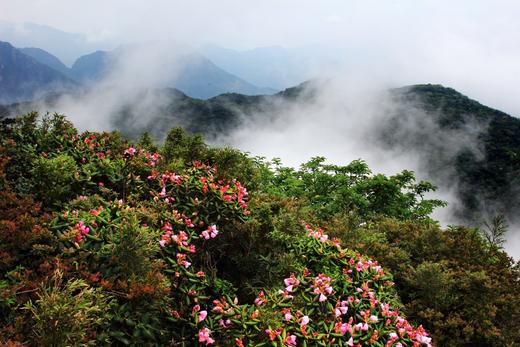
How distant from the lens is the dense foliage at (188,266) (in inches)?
114

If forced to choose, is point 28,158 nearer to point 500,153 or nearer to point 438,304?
point 438,304

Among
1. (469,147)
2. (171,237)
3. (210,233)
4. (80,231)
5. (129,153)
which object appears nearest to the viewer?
(80,231)

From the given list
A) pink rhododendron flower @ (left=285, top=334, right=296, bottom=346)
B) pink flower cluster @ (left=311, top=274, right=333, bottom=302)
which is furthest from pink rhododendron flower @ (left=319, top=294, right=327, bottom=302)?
pink rhododendron flower @ (left=285, top=334, right=296, bottom=346)

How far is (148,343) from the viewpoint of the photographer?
9.56ft

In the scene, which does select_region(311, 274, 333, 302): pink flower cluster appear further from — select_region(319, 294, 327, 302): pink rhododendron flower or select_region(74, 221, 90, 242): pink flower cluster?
select_region(74, 221, 90, 242): pink flower cluster

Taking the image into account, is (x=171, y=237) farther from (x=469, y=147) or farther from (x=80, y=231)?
(x=469, y=147)

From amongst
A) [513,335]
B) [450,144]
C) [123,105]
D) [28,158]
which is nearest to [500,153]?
[450,144]

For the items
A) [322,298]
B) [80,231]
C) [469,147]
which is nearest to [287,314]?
[322,298]

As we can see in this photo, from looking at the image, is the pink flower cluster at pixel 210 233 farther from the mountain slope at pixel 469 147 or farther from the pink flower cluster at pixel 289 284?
the mountain slope at pixel 469 147

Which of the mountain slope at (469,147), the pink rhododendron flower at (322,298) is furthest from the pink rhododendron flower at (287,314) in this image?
the mountain slope at (469,147)

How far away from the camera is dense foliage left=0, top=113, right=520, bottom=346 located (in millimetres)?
2902

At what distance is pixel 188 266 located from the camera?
368 cm

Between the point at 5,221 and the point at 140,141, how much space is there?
13.8 feet

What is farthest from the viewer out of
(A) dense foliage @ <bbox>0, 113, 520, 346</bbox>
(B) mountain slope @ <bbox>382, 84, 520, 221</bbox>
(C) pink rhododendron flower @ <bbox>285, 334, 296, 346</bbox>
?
(B) mountain slope @ <bbox>382, 84, 520, 221</bbox>
